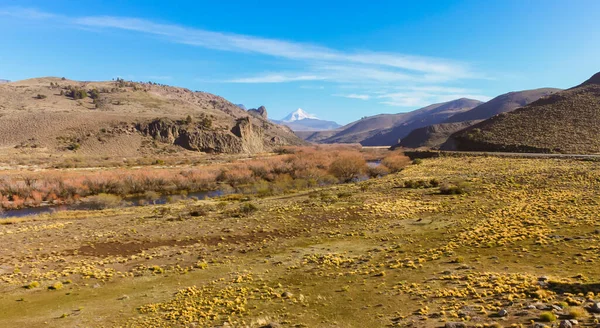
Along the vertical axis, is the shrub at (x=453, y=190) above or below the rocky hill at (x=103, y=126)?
below

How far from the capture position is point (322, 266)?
17.2m

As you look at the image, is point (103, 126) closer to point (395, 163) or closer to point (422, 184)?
point (395, 163)

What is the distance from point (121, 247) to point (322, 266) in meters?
14.0

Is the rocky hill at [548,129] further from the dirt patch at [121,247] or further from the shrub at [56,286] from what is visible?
the shrub at [56,286]

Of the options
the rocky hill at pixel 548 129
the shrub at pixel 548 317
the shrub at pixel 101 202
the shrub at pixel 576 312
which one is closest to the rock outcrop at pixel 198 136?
the shrub at pixel 101 202

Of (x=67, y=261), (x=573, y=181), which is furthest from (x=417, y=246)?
(x=573, y=181)

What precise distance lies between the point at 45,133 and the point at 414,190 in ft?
341

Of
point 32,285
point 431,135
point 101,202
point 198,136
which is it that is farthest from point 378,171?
point 431,135

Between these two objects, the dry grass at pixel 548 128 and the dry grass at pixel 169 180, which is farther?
the dry grass at pixel 548 128

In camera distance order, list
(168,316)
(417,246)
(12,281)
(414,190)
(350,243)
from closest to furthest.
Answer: (168,316)
(12,281)
(417,246)
(350,243)
(414,190)

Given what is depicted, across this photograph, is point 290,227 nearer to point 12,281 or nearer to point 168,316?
point 168,316

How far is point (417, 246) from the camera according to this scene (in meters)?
19.5

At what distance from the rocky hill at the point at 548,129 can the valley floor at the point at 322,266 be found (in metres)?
45.6

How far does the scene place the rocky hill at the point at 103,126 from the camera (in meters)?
95.8
